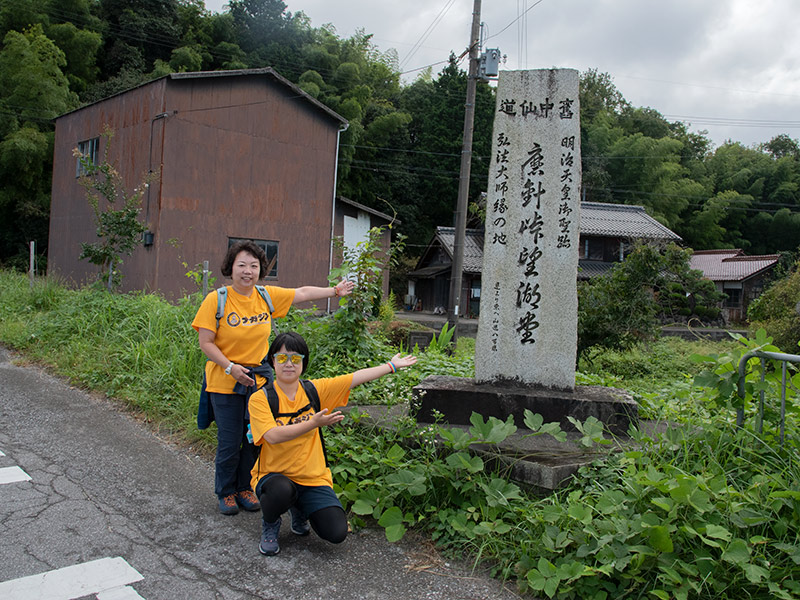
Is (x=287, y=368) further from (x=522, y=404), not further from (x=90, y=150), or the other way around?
(x=90, y=150)

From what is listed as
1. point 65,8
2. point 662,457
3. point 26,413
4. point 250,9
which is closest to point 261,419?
point 662,457

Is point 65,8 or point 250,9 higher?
point 250,9

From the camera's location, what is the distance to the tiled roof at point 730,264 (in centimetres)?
3105

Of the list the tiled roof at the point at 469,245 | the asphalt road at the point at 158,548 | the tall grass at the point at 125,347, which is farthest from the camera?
the tiled roof at the point at 469,245

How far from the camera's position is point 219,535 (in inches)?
128

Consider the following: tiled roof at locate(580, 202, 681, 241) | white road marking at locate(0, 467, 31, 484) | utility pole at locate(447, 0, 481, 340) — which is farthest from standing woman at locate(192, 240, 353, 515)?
tiled roof at locate(580, 202, 681, 241)

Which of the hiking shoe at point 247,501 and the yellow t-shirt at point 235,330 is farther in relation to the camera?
the hiking shoe at point 247,501

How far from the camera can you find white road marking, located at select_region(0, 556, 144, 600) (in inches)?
100

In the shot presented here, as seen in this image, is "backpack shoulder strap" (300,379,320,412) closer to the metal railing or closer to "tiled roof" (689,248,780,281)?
the metal railing

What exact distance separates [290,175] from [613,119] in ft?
108

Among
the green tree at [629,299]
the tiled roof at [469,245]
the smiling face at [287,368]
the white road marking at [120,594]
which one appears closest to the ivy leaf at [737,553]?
the smiling face at [287,368]

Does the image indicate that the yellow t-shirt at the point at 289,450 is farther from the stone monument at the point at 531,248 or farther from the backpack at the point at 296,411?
the stone monument at the point at 531,248

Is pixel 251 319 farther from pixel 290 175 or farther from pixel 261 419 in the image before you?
pixel 290 175

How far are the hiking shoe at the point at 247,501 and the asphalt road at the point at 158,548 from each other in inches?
3.3
